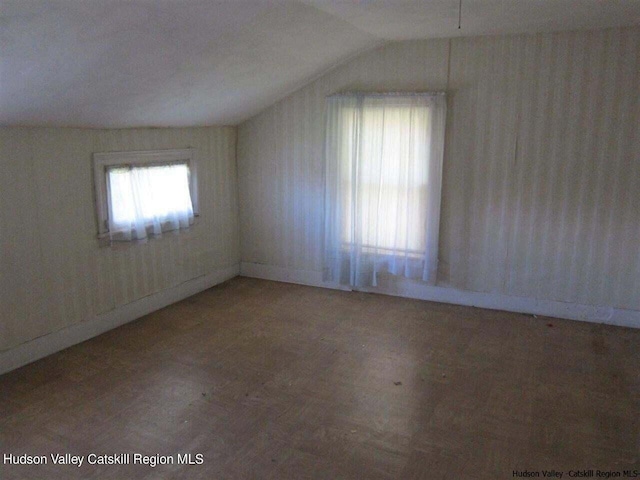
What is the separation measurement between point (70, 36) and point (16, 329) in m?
2.16

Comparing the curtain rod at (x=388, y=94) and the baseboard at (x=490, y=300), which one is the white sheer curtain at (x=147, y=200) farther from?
the curtain rod at (x=388, y=94)

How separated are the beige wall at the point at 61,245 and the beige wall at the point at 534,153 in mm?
2127

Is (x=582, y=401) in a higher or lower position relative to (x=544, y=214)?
lower

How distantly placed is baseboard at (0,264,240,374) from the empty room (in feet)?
0.07

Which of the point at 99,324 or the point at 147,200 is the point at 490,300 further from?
the point at 99,324

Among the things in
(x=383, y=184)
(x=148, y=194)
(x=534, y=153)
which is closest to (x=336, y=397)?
(x=383, y=184)

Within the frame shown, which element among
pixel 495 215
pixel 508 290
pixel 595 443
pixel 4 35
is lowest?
pixel 595 443

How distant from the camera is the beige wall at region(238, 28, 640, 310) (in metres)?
4.59

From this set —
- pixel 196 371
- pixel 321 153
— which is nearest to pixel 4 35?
pixel 196 371

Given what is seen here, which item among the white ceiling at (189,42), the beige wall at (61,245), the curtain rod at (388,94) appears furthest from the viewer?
the curtain rod at (388,94)

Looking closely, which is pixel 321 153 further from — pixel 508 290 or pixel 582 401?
pixel 582 401

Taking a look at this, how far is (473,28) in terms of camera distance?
4535 millimetres

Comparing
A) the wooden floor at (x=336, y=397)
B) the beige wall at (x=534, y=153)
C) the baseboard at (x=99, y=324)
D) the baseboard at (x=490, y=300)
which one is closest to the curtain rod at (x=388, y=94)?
the beige wall at (x=534, y=153)

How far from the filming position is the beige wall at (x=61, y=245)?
12.3ft
